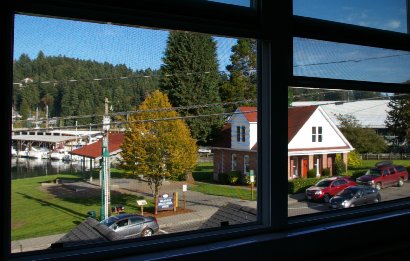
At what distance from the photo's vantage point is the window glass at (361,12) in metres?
2.07

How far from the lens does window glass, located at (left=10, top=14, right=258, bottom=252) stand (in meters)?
1.41

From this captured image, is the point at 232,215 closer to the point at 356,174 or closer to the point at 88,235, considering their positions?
the point at 88,235

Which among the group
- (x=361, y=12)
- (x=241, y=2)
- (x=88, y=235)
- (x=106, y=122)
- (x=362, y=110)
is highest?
(x=361, y=12)

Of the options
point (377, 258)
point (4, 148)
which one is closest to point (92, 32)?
point (4, 148)

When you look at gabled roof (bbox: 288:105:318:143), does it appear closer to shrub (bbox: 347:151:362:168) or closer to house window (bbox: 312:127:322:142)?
house window (bbox: 312:127:322:142)

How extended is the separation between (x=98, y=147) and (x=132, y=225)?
356mm

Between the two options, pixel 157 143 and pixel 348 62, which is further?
pixel 348 62

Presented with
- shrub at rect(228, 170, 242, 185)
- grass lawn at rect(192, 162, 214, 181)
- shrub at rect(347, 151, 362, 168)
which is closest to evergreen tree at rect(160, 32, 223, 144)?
grass lawn at rect(192, 162, 214, 181)

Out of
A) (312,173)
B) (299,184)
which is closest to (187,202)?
(299,184)

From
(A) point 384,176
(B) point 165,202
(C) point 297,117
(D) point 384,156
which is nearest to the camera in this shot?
(B) point 165,202

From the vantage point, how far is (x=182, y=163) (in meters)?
1.79

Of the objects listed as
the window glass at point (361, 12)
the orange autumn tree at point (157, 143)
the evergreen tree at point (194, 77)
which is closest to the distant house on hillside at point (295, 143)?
the evergreen tree at point (194, 77)

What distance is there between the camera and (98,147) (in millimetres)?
1597

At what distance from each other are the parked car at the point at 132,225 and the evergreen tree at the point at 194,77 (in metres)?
0.45
